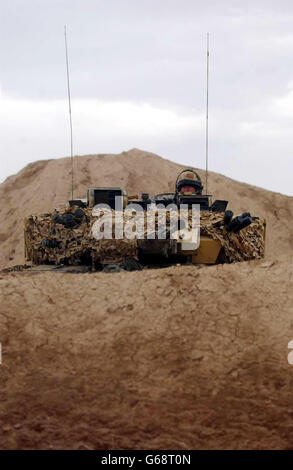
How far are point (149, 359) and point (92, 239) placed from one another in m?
3.77

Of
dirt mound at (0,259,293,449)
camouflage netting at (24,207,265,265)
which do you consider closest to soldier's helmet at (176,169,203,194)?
camouflage netting at (24,207,265,265)

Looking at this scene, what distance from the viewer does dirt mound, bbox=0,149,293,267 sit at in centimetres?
3428

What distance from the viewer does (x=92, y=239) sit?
9562mm

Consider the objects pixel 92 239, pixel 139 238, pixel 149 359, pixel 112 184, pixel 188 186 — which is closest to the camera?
pixel 149 359

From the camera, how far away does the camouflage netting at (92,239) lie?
930 centimetres

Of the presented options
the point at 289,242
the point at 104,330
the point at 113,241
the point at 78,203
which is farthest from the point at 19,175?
the point at 104,330

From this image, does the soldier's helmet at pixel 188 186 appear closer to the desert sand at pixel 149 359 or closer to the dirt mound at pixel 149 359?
the desert sand at pixel 149 359

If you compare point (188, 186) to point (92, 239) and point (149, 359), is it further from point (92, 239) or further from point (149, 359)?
point (149, 359)

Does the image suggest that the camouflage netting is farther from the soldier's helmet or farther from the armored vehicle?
the soldier's helmet

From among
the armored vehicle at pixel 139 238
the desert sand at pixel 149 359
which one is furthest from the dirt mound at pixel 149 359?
the armored vehicle at pixel 139 238

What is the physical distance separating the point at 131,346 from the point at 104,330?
0.48 m

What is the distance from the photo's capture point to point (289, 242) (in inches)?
1332

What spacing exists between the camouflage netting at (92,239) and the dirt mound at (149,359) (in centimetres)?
121

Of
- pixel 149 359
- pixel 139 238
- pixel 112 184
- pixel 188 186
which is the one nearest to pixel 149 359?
pixel 149 359
